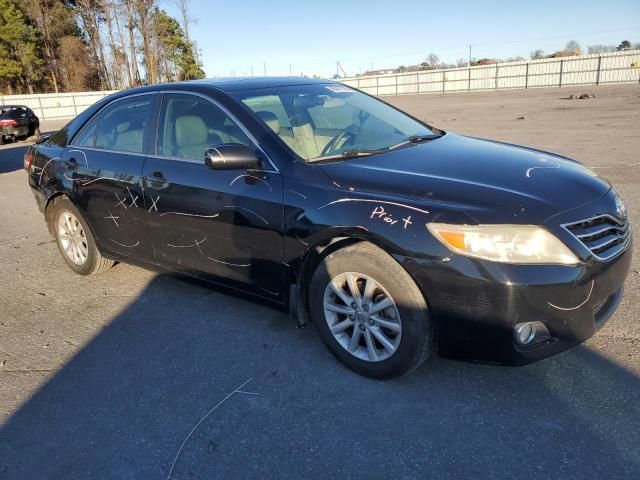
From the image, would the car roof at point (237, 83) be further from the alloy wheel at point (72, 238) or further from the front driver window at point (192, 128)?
the alloy wheel at point (72, 238)

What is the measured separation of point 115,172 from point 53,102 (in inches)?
1600

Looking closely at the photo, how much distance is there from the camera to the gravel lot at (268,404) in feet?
7.75

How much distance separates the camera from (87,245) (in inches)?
188

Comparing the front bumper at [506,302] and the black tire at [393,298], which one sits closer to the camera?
the front bumper at [506,302]

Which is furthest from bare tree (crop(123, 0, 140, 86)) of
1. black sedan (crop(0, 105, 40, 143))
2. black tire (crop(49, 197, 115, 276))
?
black tire (crop(49, 197, 115, 276))

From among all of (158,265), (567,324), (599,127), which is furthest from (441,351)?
(599,127)

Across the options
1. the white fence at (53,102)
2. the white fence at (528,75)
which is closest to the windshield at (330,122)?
the white fence at (528,75)

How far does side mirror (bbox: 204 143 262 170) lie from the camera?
3.17 meters

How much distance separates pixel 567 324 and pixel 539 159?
124 centimetres

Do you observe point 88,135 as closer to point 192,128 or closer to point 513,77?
point 192,128

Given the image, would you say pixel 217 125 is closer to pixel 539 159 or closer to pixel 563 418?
pixel 539 159

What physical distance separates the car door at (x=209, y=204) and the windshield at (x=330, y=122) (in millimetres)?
249

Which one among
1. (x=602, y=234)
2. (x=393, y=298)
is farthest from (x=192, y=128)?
(x=602, y=234)

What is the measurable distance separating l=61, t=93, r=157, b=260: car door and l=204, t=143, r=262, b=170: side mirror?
3.38ft
